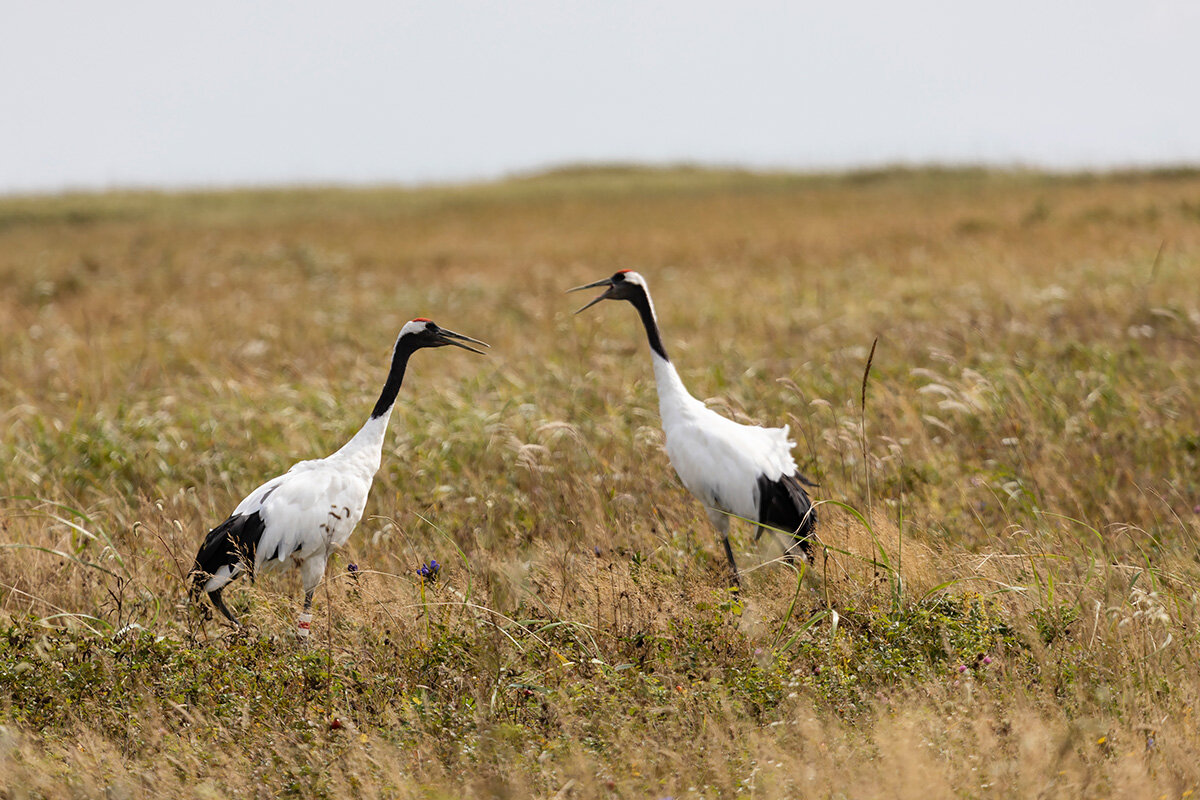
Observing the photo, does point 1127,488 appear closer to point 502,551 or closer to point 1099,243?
point 502,551

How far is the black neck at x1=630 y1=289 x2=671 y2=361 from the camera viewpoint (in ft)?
18.9

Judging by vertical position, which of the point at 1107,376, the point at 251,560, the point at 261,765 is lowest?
the point at 261,765

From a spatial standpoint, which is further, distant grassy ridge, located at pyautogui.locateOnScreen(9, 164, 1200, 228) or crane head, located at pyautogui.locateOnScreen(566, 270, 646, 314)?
distant grassy ridge, located at pyautogui.locateOnScreen(9, 164, 1200, 228)

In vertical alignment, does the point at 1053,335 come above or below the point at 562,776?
above

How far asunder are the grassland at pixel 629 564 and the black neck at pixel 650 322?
2.46ft

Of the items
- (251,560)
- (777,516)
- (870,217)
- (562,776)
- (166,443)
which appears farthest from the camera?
(870,217)

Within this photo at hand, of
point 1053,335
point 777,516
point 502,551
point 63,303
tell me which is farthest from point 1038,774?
point 63,303

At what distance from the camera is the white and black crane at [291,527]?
15.5 ft

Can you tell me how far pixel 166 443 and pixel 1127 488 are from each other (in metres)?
7.17

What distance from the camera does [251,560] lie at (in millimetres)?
4797

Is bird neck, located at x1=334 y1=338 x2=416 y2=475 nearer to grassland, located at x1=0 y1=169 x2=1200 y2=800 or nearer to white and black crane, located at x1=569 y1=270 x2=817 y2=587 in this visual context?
grassland, located at x1=0 y1=169 x2=1200 y2=800

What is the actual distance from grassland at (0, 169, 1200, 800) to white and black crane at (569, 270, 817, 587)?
20 centimetres

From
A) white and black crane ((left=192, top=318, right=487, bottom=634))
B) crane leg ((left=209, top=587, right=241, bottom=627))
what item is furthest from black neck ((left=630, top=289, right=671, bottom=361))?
crane leg ((left=209, top=587, right=241, bottom=627))

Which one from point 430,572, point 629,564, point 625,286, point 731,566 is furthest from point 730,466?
point 430,572
